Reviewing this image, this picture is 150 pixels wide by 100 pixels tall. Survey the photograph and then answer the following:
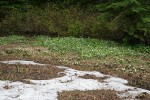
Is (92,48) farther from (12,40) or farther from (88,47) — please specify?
(12,40)

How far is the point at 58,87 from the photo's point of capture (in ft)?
42.6

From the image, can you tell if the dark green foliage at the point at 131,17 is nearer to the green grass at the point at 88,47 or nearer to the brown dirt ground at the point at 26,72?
the green grass at the point at 88,47

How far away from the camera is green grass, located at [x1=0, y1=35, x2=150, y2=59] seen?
20923 millimetres

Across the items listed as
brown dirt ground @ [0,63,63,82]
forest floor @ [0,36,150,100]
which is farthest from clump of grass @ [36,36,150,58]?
brown dirt ground @ [0,63,63,82]

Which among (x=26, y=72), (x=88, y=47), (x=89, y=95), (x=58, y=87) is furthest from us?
(x=88, y=47)

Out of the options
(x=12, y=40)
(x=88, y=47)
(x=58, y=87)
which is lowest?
(x=12, y=40)

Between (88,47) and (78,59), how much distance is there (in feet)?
13.9

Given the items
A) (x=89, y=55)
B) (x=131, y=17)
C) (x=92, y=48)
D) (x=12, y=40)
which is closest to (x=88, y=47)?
(x=92, y=48)

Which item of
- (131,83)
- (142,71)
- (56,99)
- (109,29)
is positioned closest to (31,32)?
(109,29)

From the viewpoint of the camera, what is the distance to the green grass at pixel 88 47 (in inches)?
824

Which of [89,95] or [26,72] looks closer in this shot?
[89,95]

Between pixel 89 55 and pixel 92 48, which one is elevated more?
pixel 89 55

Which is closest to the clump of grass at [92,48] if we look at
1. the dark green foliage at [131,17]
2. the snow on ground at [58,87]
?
the dark green foliage at [131,17]

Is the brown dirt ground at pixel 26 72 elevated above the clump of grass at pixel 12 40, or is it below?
above
